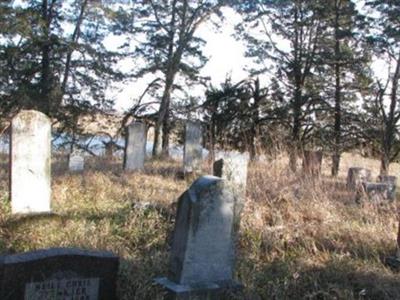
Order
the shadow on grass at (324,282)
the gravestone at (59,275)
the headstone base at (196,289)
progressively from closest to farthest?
the gravestone at (59,275) → the headstone base at (196,289) → the shadow on grass at (324,282)

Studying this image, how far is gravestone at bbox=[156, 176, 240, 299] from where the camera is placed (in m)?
5.10

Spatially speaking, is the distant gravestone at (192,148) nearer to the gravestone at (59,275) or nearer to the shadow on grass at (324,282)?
the shadow on grass at (324,282)

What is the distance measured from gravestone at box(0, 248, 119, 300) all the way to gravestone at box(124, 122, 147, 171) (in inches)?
372

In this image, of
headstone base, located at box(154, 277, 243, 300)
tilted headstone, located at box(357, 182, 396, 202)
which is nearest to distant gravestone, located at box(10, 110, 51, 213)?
headstone base, located at box(154, 277, 243, 300)

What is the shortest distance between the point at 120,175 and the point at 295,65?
12.9 m

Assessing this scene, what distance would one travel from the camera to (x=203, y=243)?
17.0ft

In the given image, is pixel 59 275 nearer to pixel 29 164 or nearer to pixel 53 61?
pixel 29 164

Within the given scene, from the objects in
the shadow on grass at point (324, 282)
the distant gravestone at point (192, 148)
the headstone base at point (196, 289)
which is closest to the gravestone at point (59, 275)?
the headstone base at point (196, 289)

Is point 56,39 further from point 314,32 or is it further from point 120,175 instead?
point 120,175

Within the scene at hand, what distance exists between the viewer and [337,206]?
29.5ft

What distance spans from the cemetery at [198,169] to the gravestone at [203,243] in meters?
0.01

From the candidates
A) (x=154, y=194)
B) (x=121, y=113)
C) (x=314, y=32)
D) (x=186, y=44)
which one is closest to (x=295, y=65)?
(x=314, y=32)

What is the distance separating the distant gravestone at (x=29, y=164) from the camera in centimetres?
817

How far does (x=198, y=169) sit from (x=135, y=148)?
210 cm
